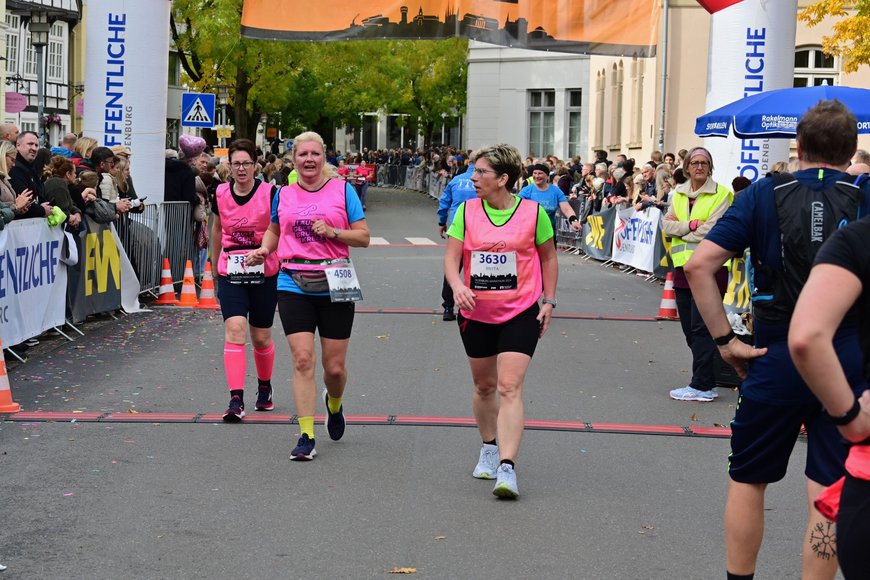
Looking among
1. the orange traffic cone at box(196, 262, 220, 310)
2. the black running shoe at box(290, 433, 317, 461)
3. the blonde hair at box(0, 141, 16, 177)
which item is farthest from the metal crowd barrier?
the black running shoe at box(290, 433, 317, 461)

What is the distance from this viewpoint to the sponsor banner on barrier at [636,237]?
2122 centimetres

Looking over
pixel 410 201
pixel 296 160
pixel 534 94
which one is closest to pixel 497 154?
pixel 296 160

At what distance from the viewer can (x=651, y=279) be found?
21000 millimetres

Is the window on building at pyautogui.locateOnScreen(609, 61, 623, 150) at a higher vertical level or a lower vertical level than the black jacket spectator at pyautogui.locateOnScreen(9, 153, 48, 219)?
higher

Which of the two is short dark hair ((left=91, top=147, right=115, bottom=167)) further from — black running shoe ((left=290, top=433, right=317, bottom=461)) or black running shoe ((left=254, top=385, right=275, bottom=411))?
black running shoe ((left=290, top=433, right=317, bottom=461))

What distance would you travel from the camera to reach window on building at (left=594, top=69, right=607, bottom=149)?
1767 inches

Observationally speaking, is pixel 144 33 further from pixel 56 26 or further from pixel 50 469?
pixel 56 26

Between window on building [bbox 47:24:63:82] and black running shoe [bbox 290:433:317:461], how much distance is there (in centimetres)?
5589

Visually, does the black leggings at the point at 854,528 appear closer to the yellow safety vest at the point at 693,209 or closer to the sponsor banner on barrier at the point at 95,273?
the yellow safety vest at the point at 693,209

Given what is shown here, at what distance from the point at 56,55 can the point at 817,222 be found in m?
60.1

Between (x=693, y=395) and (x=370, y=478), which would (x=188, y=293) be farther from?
(x=370, y=478)

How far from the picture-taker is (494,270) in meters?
7.01

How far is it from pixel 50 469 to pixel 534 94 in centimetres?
5175

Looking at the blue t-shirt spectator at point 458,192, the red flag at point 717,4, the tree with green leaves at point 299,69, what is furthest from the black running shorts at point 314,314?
the tree with green leaves at point 299,69
